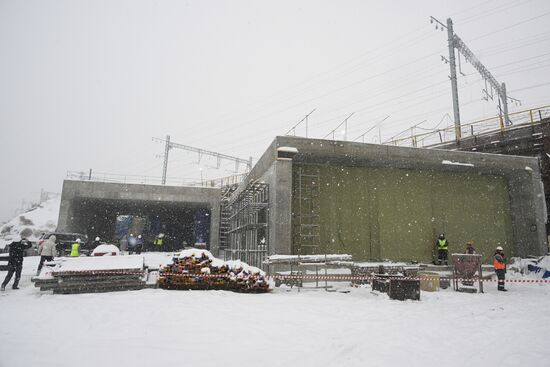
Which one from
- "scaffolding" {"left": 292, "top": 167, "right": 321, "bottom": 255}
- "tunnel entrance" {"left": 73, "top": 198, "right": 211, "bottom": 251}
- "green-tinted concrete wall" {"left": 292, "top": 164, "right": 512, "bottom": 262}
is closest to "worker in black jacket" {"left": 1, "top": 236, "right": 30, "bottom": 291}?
"green-tinted concrete wall" {"left": 292, "top": 164, "right": 512, "bottom": 262}

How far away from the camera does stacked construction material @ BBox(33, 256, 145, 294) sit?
10508 mm

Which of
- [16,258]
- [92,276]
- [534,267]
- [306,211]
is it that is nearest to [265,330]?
[92,276]

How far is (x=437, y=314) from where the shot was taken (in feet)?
27.0

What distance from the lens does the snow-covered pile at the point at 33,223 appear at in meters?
53.9

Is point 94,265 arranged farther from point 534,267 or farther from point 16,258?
point 534,267

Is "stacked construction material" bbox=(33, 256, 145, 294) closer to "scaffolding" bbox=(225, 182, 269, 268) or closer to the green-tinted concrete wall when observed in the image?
"scaffolding" bbox=(225, 182, 269, 268)

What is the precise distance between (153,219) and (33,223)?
34109mm

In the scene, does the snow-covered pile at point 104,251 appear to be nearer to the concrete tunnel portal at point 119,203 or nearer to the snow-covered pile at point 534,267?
the concrete tunnel portal at point 119,203

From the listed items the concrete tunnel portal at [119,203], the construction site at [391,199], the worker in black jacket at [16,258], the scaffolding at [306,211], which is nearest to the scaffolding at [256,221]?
the construction site at [391,199]

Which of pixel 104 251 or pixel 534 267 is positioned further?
pixel 534 267

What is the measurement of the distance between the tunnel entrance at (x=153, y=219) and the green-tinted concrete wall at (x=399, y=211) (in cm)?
1264

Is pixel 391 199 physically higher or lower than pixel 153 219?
lower

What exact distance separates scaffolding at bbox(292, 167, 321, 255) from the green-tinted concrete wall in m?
0.05

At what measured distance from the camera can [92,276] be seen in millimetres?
10898
